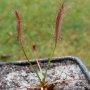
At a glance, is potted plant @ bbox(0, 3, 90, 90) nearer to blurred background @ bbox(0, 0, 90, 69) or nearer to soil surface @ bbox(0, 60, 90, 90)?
soil surface @ bbox(0, 60, 90, 90)

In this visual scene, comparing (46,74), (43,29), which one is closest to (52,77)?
(46,74)

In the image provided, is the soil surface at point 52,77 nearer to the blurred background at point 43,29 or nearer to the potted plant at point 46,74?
the potted plant at point 46,74

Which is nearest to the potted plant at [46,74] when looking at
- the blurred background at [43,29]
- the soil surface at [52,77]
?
the soil surface at [52,77]

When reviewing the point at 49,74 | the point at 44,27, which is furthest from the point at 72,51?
the point at 49,74

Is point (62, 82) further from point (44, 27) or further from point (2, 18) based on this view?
point (2, 18)

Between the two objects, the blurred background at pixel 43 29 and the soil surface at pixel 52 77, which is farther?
the blurred background at pixel 43 29

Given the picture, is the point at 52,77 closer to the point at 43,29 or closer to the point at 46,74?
the point at 46,74

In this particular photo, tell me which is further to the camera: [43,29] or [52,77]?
[43,29]

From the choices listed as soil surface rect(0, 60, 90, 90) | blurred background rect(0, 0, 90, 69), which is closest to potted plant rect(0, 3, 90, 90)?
soil surface rect(0, 60, 90, 90)
